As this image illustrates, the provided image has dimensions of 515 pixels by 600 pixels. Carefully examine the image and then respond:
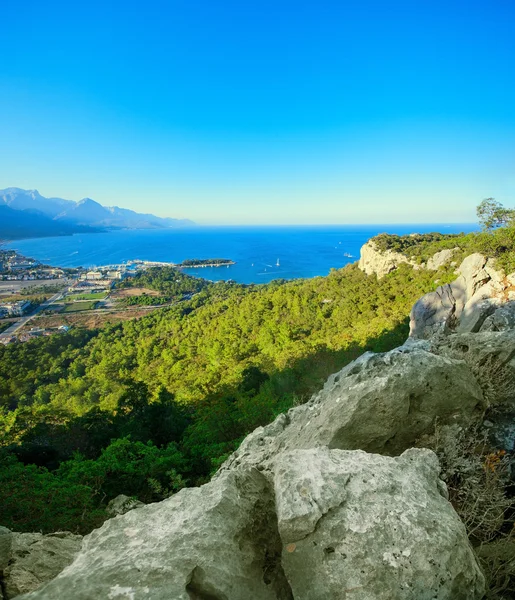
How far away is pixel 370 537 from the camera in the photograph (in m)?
2.34

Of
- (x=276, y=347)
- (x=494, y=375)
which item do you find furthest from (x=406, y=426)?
(x=276, y=347)

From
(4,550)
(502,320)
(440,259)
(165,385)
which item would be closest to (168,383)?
(165,385)

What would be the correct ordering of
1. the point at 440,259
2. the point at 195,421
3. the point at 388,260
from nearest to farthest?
the point at 195,421 → the point at 440,259 → the point at 388,260

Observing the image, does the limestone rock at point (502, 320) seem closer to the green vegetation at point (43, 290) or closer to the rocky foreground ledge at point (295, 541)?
the rocky foreground ledge at point (295, 541)

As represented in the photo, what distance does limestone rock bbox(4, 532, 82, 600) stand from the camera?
304 cm

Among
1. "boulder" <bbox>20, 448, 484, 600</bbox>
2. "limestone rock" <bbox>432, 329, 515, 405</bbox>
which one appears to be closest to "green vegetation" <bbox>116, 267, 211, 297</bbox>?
"limestone rock" <bbox>432, 329, 515, 405</bbox>

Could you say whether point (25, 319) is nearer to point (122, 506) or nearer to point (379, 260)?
point (379, 260)

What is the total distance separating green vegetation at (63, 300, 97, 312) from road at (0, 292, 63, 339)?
4876mm

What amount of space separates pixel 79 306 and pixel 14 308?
40.8 ft

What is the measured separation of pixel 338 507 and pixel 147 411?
16.2 metres

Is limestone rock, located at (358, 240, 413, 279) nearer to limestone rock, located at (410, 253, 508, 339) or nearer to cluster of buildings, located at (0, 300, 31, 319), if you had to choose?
limestone rock, located at (410, 253, 508, 339)

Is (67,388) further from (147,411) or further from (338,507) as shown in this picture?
(338,507)

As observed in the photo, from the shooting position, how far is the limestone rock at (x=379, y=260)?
3947cm

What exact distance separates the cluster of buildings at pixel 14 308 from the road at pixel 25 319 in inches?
81.9
